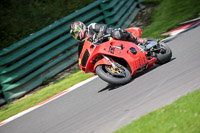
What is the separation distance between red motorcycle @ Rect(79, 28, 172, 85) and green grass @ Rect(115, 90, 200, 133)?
5.95 ft

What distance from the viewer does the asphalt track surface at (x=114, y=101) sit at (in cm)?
388

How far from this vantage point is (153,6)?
14.5 meters

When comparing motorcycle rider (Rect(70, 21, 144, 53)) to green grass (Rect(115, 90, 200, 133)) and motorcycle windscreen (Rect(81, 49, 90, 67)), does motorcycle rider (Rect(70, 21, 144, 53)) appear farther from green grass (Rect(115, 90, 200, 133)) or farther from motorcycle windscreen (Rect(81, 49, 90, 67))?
green grass (Rect(115, 90, 200, 133))

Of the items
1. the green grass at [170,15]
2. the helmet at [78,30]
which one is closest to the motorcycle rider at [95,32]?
the helmet at [78,30]

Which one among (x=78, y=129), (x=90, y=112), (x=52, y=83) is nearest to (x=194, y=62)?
(x=90, y=112)

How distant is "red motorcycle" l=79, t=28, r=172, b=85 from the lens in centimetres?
Result: 527

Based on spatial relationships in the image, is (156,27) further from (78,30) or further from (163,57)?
(78,30)

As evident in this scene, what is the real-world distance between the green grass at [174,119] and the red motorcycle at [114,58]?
181 centimetres

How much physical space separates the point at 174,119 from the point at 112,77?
2187 mm

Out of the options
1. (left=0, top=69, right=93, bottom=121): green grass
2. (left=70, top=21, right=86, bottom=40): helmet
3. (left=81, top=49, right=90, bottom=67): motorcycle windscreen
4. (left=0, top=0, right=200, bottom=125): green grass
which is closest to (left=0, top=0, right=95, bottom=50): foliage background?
(left=0, top=0, right=200, bottom=125): green grass

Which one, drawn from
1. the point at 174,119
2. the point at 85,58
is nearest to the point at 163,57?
the point at 85,58

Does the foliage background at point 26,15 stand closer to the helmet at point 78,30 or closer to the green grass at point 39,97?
the green grass at point 39,97

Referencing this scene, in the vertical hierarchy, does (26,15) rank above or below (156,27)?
above

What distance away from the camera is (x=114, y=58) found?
562 centimetres
